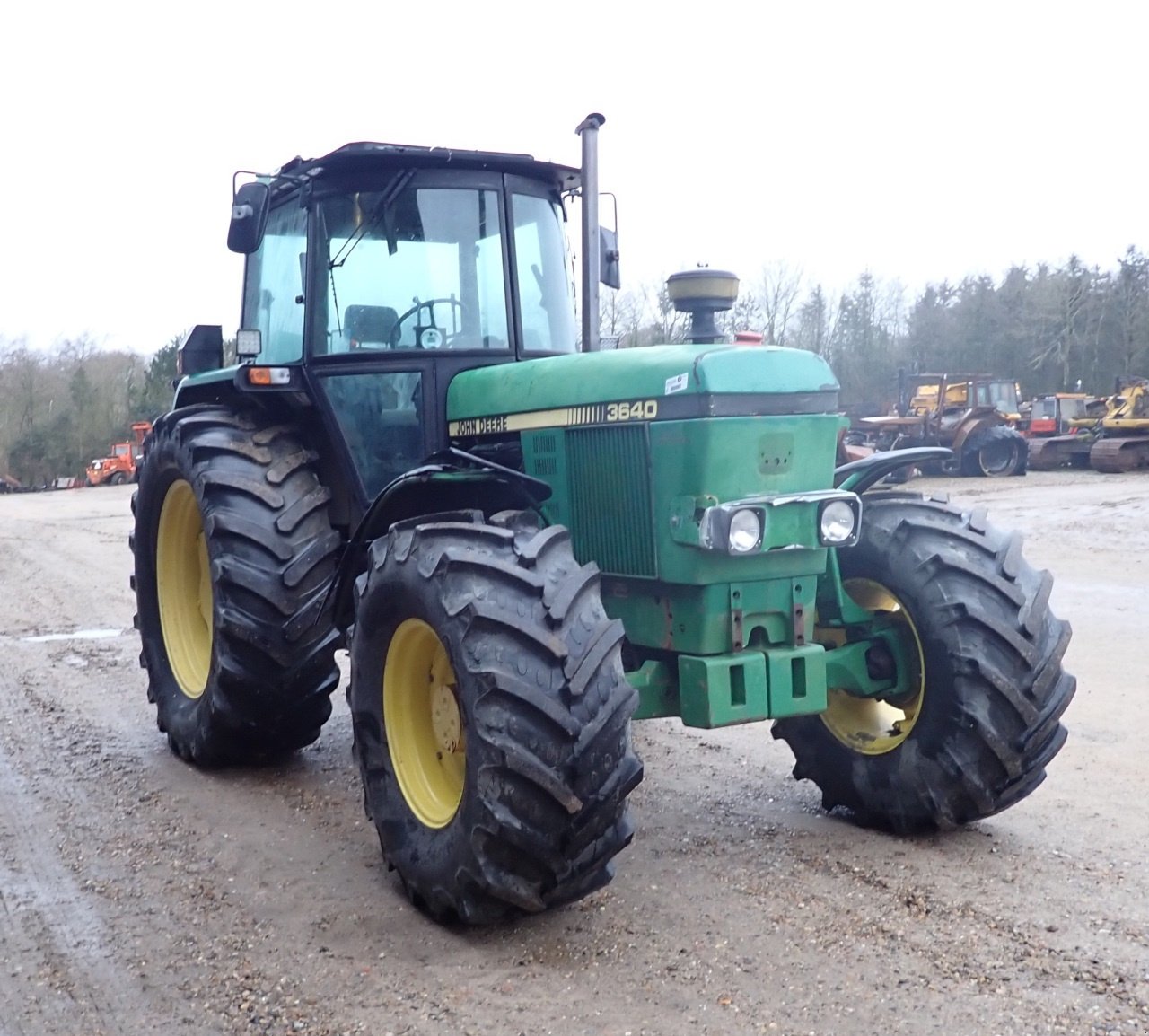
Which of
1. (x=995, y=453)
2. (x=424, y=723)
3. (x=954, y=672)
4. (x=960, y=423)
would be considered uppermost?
(x=960, y=423)

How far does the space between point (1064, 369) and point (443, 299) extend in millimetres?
44749

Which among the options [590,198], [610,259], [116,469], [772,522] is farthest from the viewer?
[116,469]

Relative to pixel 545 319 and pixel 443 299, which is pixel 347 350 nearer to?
pixel 443 299

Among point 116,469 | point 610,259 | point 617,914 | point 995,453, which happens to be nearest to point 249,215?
point 610,259

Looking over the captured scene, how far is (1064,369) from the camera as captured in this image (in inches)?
1809

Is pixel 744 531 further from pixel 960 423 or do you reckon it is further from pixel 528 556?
pixel 960 423

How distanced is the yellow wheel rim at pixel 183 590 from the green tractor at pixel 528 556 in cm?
4

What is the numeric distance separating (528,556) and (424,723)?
0.90 m

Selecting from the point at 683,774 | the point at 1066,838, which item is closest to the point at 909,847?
the point at 1066,838

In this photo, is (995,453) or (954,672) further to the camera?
(995,453)

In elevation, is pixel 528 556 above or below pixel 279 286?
below

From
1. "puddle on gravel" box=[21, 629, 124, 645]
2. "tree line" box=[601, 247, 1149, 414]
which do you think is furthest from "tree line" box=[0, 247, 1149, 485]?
"puddle on gravel" box=[21, 629, 124, 645]

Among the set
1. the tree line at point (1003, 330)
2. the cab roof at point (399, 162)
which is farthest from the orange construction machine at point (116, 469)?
the cab roof at point (399, 162)

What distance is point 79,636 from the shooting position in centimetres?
972
